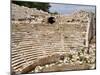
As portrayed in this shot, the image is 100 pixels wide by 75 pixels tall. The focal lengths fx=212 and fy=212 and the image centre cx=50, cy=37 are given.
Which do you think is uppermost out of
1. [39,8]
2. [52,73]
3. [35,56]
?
[39,8]

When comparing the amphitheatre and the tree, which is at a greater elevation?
the tree

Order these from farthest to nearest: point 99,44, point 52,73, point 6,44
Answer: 1. point 99,44
2. point 52,73
3. point 6,44

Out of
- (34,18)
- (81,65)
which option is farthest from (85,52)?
(34,18)

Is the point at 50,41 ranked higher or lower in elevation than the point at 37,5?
lower

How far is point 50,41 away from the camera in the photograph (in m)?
2.47

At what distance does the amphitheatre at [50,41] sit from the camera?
92.0 inches

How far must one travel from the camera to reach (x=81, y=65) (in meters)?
2.58

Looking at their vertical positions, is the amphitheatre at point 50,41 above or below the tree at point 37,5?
below

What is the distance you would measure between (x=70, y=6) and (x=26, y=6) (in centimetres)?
54

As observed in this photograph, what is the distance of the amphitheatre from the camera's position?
2.34m

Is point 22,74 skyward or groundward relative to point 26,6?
groundward

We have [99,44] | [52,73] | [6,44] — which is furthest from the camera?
[99,44]

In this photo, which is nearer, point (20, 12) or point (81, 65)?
point (20, 12)

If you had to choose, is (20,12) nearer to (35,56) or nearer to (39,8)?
(39,8)
